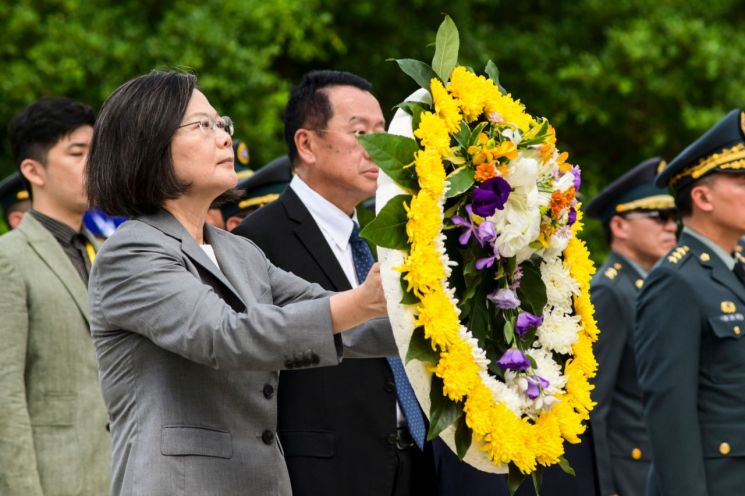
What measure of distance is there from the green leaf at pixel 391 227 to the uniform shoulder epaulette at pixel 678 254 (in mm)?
2865

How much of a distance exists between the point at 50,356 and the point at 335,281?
53.7 inches

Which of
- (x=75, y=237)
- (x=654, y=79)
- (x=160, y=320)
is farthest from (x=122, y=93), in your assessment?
(x=654, y=79)

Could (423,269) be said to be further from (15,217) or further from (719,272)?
(15,217)

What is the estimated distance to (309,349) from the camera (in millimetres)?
3297

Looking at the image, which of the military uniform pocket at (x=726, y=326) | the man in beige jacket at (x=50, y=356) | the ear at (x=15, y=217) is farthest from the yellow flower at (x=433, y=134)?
the ear at (x=15, y=217)

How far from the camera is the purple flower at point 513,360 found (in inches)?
133

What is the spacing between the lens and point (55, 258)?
18.3 feet

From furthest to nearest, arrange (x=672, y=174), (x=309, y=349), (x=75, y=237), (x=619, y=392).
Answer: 1. (x=619, y=392)
2. (x=672, y=174)
3. (x=75, y=237)
4. (x=309, y=349)

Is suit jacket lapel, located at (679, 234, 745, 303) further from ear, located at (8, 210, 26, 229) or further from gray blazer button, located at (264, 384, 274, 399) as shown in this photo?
ear, located at (8, 210, 26, 229)

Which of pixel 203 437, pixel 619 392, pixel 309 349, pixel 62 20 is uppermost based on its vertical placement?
pixel 309 349

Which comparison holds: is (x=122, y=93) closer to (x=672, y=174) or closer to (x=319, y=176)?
(x=319, y=176)

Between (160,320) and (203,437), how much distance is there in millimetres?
367

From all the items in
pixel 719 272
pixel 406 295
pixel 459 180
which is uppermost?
pixel 459 180

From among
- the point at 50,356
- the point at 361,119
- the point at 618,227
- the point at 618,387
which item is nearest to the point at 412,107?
the point at 361,119
